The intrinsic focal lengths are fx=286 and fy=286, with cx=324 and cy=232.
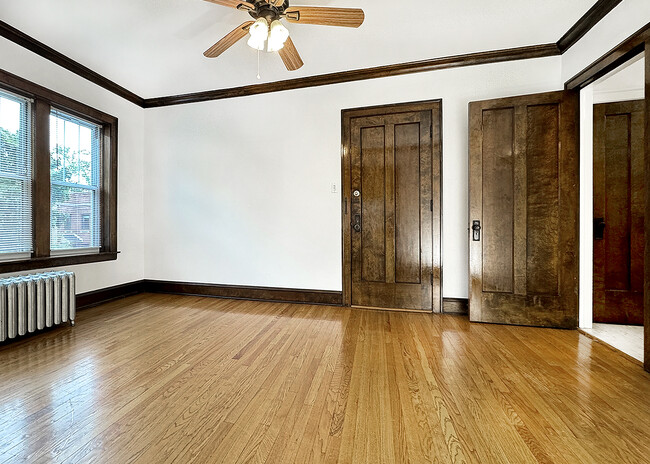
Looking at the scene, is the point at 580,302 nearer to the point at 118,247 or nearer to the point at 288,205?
the point at 288,205

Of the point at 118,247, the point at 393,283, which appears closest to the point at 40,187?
the point at 118,247

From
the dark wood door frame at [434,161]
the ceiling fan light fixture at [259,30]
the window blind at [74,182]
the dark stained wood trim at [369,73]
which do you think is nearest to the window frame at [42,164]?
the window blind at [74,182]

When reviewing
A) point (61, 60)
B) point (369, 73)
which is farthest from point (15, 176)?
point (369, 73)

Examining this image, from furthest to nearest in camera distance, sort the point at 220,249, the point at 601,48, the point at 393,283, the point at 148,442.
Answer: the point at 220,249, the point at 393,283, the point at 601,48, the point at 148,442

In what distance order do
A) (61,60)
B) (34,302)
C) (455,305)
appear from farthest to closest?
(455,305) → (61,60) → (34,302)

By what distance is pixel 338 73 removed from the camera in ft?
11.5

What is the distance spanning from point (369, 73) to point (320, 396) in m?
3.40

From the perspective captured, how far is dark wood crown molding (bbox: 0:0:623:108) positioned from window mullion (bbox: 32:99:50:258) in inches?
22.3

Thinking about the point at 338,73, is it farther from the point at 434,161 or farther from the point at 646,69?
the point at 646,69

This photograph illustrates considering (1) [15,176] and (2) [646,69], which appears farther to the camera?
(1) [15,176]

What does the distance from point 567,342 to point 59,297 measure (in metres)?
4.70

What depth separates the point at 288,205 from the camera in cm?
377

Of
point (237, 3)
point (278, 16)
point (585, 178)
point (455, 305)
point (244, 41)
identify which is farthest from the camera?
point (455, 305)

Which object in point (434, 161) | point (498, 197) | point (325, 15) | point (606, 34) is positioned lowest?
point (498, 197)
